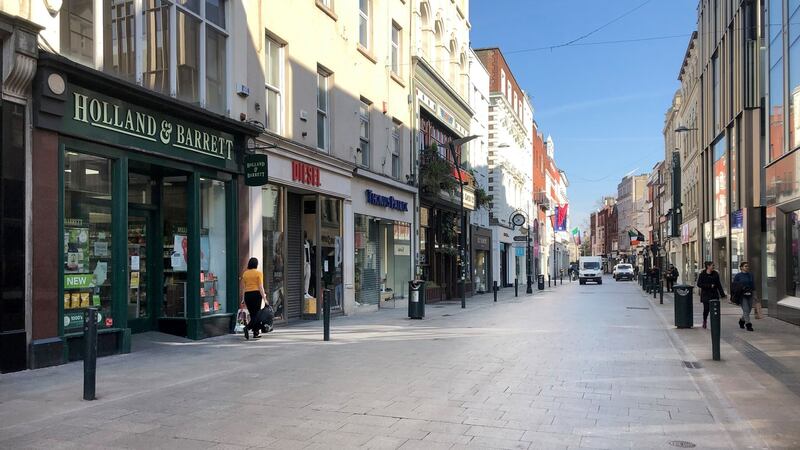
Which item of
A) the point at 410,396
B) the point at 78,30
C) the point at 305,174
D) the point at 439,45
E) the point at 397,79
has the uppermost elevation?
the point at 439,45

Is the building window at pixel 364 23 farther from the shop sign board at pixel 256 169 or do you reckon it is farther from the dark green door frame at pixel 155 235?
the dark green door frame at pixel 155 235

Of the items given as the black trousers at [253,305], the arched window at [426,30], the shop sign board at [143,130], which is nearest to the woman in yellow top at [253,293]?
the black trousers at [253,305]

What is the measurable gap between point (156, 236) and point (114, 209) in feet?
7.97

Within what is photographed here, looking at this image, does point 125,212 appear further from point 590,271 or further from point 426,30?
point 590,271

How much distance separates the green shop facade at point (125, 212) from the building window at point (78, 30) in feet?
2.00

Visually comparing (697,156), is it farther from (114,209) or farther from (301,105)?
(114,209)

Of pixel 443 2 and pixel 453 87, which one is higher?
pixel 443 2

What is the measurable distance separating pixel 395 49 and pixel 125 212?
49.7 ft

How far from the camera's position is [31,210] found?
9.27 m

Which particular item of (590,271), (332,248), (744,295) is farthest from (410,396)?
(590,271)

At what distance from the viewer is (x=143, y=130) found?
11.5 metres

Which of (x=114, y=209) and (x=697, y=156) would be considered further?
(x=697, y=156)

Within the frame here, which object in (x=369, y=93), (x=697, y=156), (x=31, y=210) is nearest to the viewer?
(x=31, y=210)

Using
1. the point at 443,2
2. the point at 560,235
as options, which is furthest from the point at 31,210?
the point at 560,235
